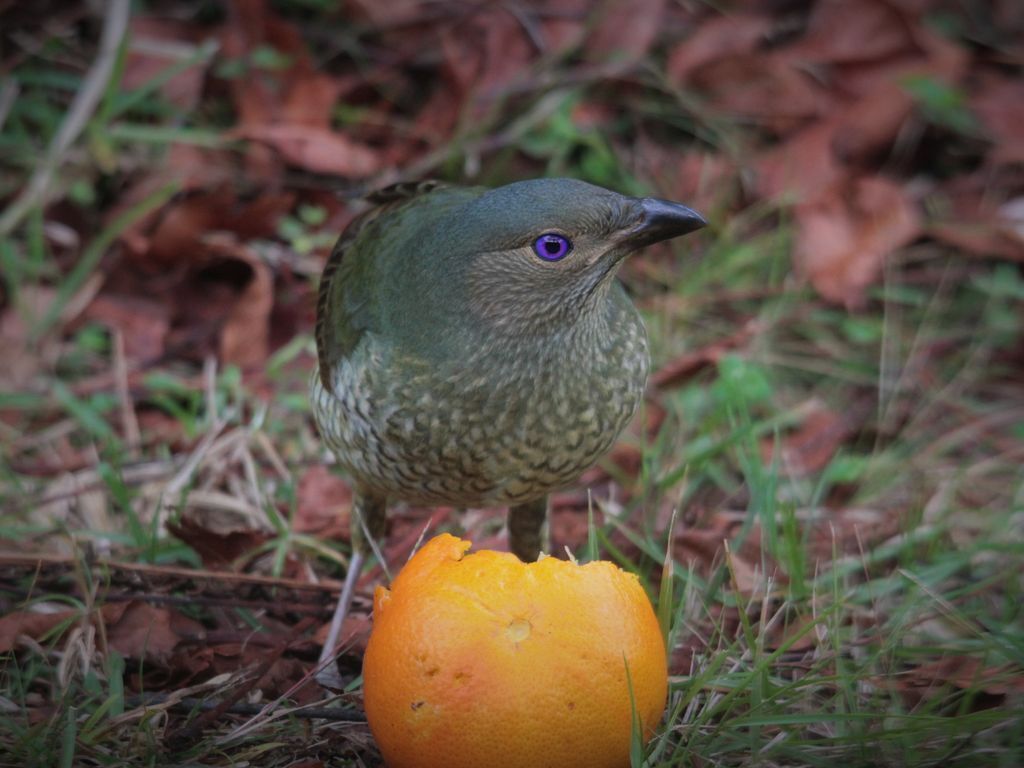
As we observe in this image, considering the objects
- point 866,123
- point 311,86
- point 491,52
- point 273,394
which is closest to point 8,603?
point 273,394

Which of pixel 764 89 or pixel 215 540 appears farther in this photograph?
pixel 764 89

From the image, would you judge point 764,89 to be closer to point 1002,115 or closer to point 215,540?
point 1002,115

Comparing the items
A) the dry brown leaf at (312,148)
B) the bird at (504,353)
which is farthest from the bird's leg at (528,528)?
the dry brown leaf at (312,148)

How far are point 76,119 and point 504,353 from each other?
2.83 metres

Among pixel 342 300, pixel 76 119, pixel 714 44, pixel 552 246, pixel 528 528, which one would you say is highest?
pixel 714 44

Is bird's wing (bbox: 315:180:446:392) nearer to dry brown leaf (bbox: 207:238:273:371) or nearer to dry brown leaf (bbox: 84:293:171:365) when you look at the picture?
dry brown leaf (bbox: 207:238:273:371)

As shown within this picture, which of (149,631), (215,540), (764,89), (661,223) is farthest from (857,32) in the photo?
(149,631)

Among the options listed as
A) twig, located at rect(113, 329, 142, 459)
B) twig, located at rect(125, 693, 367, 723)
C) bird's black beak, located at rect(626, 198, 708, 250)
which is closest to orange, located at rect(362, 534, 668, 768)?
twig, located at rect(125, 693, 367, 723)

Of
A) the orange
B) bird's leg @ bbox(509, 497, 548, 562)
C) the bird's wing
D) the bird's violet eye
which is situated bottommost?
bird's leg @ bbox(509, 497, 548, 562)

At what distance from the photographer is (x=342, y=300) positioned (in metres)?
3.30

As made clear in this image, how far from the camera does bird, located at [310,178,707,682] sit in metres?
2.83

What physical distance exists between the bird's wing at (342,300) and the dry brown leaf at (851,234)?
1.97 meters

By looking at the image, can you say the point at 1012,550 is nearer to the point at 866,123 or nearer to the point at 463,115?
the point at 866,123

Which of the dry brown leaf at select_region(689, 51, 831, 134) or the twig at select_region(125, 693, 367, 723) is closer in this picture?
the twig at select_region(125, 693, 367, 723)
